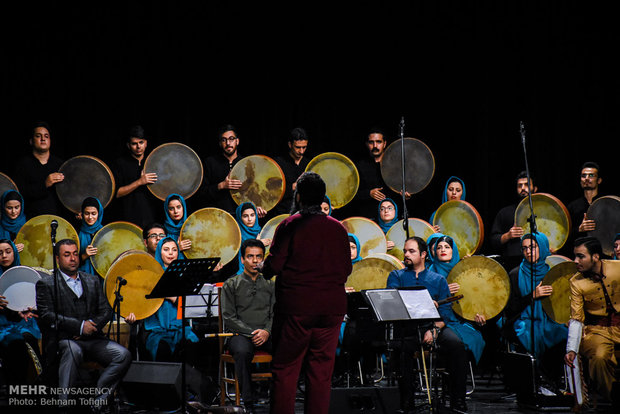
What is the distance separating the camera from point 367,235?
7.96 meters

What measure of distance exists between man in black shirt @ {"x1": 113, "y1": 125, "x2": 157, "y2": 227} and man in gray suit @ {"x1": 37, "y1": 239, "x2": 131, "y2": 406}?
206 cm

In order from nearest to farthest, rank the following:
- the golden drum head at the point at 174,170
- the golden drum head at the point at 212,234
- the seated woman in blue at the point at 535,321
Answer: the seated woman in blue at the point at 535,321, the golden drum head at the point at 212,234, the golden drum head at the point at 174,170

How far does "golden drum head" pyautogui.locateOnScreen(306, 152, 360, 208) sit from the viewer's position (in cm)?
852

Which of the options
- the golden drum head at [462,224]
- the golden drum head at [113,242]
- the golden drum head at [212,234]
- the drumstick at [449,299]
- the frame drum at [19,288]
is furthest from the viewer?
the golden drum head at [462,224]

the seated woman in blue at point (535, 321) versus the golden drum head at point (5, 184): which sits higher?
the golden drum head at point (5, 184)

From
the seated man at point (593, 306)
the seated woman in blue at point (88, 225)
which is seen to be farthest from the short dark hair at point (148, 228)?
the seated man at point (593, 306)

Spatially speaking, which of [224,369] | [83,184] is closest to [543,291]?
[224,369]

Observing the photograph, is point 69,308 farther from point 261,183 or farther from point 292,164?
point 292,164

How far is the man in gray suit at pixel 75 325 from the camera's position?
5.65 metres

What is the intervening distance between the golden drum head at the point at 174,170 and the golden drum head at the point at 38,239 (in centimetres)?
110

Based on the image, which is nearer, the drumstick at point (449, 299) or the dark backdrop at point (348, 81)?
the drumstick at point (449, 299)

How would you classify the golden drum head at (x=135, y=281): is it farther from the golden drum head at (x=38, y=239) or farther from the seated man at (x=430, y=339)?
the seated man at (x=430, y=339)

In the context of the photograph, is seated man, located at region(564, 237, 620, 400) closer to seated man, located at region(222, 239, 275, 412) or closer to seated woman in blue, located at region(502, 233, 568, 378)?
seated woman in blue, located at region(502, 233, 568, 378)

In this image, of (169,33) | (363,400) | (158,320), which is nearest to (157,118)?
(169,33)
